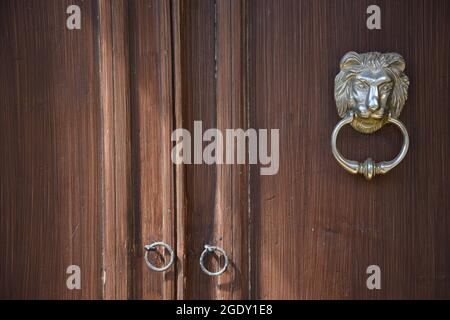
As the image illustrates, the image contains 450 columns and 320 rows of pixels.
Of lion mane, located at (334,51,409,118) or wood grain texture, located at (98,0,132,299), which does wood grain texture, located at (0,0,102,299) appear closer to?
wood grain texture, located at (98,0,132,299)

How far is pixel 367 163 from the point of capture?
59 centimetres

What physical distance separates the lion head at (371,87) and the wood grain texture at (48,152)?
1.24ft

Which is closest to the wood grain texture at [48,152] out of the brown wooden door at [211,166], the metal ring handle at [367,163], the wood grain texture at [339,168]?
the brown wooden door at [211,166]

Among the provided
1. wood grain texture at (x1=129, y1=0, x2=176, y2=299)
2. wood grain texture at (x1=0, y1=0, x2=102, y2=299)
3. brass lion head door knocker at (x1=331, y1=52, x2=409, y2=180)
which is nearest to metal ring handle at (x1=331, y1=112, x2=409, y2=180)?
brass lion head door knocker at (x1=331, y1=52, x2=409, y2=180)

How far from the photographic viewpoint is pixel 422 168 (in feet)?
1.99

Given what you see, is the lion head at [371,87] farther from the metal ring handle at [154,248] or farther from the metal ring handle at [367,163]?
the metal ring handle at [154,248]

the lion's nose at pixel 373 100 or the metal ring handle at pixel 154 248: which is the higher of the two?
the lion's nose at pixel 373 100

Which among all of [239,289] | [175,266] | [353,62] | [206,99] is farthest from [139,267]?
[353,62]

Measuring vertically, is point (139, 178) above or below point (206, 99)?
below

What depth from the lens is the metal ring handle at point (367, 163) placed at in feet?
1.91

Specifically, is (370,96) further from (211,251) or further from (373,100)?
(211,251)

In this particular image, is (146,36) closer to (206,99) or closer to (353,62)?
(206,99)

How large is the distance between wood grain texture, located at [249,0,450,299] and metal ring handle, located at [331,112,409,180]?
0.02 metres
